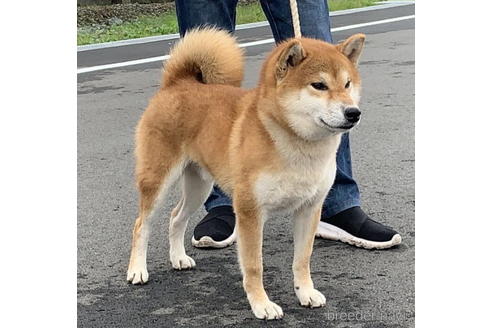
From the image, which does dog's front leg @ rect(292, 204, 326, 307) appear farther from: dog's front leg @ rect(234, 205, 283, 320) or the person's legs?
the person's legs

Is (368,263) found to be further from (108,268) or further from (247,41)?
(247,41)

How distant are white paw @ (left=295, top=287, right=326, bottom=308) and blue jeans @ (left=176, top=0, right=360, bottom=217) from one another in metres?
0.78

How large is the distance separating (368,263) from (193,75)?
1137mm

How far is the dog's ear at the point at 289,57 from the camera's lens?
2.58m

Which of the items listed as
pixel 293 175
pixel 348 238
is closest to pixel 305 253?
pixel 293 175

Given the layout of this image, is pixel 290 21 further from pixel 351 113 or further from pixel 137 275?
pixel 137 275

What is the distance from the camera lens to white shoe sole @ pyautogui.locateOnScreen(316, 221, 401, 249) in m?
3.40

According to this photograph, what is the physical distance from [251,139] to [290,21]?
0.91 m

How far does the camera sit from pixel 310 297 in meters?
2.89

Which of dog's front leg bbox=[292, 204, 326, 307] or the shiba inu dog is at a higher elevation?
the shiba inu dog

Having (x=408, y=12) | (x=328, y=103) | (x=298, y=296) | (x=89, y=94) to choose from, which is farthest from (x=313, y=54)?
(x=408, y=12)

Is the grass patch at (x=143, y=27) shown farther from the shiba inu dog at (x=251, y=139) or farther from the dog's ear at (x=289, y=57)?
the dog's ear at (x=289, y=57)

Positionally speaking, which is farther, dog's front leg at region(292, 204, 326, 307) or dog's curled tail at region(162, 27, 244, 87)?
dog's curled tail at region(162, 27, 244, 87)

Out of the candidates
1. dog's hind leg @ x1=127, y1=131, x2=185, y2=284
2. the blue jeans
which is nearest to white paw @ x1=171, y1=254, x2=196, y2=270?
dog's hind leg @ x1=127, y1=131, x2=185, y2=284
